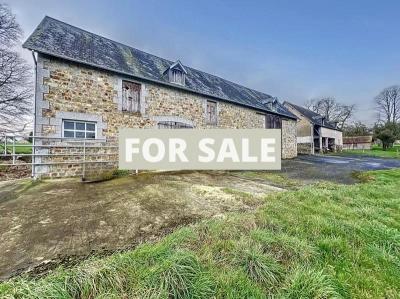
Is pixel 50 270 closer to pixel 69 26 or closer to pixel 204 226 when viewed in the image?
pixel 204 226

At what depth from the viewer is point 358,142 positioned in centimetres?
4188

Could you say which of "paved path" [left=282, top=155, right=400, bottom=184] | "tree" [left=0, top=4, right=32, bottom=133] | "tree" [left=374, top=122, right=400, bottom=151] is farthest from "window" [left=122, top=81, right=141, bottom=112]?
"tree" [left=374, top=122, right=400, bottom=151]

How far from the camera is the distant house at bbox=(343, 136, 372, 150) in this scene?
41.0 metres

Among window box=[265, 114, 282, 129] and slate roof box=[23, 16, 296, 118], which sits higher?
slate roof box=[23, 16, 296, 118]

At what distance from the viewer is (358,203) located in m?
4.82

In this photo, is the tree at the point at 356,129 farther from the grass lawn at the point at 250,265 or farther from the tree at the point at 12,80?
the tree at the point at 12,80

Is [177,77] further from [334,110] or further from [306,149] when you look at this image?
[334,110]

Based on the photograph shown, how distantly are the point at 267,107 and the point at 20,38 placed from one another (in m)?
18.7

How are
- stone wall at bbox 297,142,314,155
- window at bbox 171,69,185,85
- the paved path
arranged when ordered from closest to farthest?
the paved path < window at bbox 171,69,185,85 < stone wall at bbox 297,142,314,155

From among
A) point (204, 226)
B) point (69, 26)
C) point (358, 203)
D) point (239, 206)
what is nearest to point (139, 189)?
point (239, 206)

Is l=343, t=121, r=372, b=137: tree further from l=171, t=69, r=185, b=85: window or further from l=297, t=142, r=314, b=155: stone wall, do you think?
l=171, t=69, r=185, b=85: window

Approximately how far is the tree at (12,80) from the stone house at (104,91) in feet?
25.6

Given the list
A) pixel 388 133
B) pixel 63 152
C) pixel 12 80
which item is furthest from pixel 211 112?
pixel 388 133

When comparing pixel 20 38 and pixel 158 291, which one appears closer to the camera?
pixel 158 291
